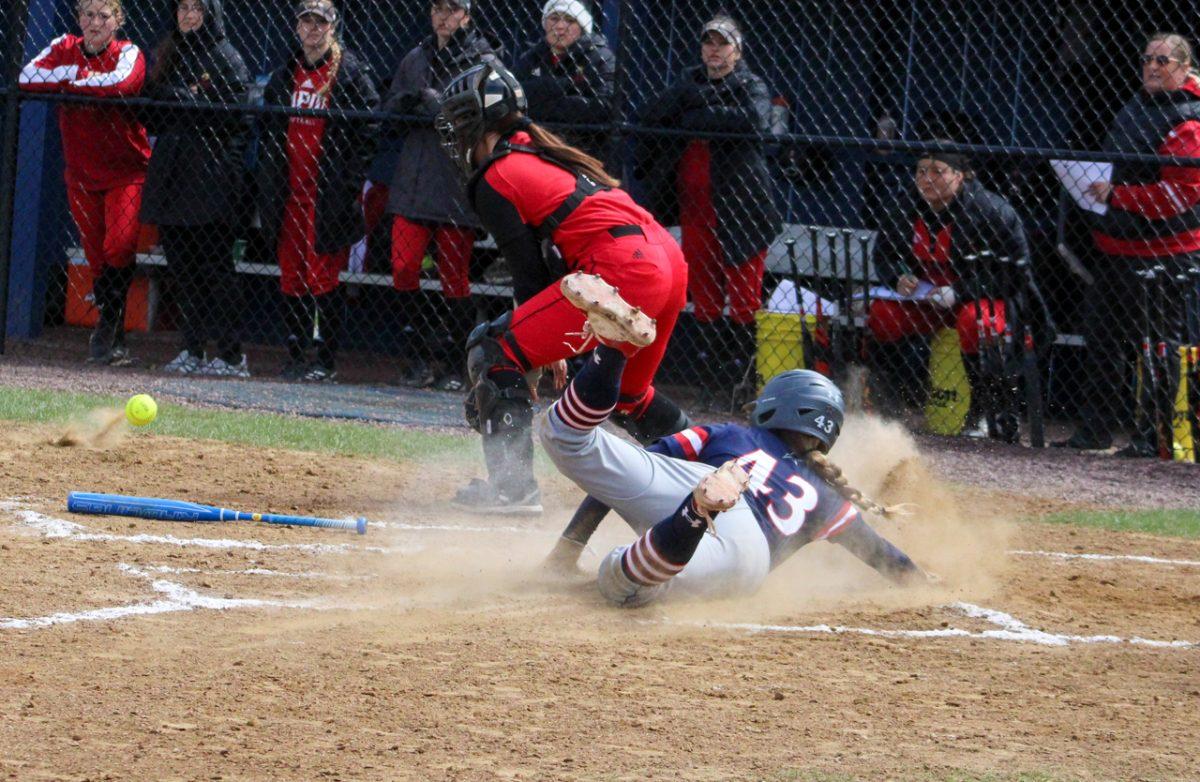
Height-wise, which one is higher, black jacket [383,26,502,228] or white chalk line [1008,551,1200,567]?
black jacket [383,26,502,228]

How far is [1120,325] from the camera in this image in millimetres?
9266

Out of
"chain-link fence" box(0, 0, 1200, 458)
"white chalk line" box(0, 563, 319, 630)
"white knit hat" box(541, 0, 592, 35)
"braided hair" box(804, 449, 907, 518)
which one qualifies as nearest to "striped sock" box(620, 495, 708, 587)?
"braided hair" box(804, 449, 907, 518)

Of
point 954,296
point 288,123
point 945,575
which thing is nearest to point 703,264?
point 954,296

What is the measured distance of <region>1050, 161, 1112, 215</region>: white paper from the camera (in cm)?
926

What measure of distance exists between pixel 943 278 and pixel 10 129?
5.97 m

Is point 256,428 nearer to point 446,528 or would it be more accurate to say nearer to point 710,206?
point 446,528

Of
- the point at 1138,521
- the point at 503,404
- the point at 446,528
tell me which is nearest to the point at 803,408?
the point at 503,404

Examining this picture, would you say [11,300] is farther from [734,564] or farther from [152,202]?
[734,564]

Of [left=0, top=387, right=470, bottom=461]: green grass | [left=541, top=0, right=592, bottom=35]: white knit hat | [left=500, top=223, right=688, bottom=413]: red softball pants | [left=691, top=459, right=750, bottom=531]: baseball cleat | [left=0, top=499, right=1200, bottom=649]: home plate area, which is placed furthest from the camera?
[left=541, top=0, right=592, bottom=35]: white knit hat

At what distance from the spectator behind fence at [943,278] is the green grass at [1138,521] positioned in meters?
2.11

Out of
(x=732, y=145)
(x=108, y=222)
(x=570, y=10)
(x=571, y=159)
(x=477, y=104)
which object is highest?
(x=570, y=10)

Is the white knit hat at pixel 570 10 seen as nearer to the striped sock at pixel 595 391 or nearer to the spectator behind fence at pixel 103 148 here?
the spectator behind fence at pixel 103 148

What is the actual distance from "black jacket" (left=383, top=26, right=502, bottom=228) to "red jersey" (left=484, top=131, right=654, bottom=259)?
4017 millimetres

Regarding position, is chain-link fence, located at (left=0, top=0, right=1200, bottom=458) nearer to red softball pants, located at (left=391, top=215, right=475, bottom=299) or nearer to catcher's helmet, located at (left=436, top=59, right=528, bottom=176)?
red softball pants, located at (left=391, top=215, right=475, bottom=299)
